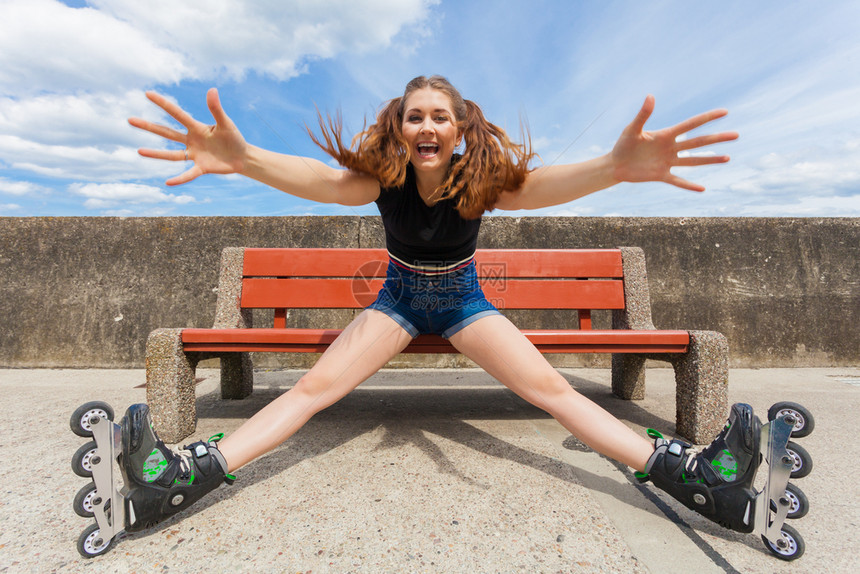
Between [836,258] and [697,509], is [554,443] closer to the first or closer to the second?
[697,509]

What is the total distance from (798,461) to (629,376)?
5.52 ft

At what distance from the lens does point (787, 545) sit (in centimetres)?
137

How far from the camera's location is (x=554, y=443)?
90.6 inches

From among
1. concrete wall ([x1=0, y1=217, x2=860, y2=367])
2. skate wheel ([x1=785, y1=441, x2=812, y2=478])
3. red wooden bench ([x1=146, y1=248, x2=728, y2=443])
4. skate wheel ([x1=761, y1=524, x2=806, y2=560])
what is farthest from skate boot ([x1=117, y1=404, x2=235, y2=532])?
concrete wall ([x1=0, y1=217, x2=860, y2=367])

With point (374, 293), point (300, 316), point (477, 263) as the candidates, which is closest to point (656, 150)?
point (477, 263)

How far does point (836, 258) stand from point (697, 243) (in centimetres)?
141

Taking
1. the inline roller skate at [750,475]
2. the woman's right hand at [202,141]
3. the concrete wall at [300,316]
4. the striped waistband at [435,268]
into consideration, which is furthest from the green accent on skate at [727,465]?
the concrete wall at [300,316]

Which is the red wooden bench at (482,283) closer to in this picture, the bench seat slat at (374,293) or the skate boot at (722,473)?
the bench seat slat at (374,293)

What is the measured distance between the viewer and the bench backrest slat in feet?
9.73

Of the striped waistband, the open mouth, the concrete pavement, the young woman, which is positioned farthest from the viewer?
the striped waistband

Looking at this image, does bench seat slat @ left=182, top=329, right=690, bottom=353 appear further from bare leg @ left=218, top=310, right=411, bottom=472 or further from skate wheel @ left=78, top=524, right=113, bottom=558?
skate wheel @ left=78, top=524, right=113, bottom=558

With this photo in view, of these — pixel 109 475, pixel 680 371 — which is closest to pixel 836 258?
pixel 680 371

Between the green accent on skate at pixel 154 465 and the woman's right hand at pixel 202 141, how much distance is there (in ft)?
3.13

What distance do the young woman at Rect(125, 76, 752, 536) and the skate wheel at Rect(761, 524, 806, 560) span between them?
16 cm
